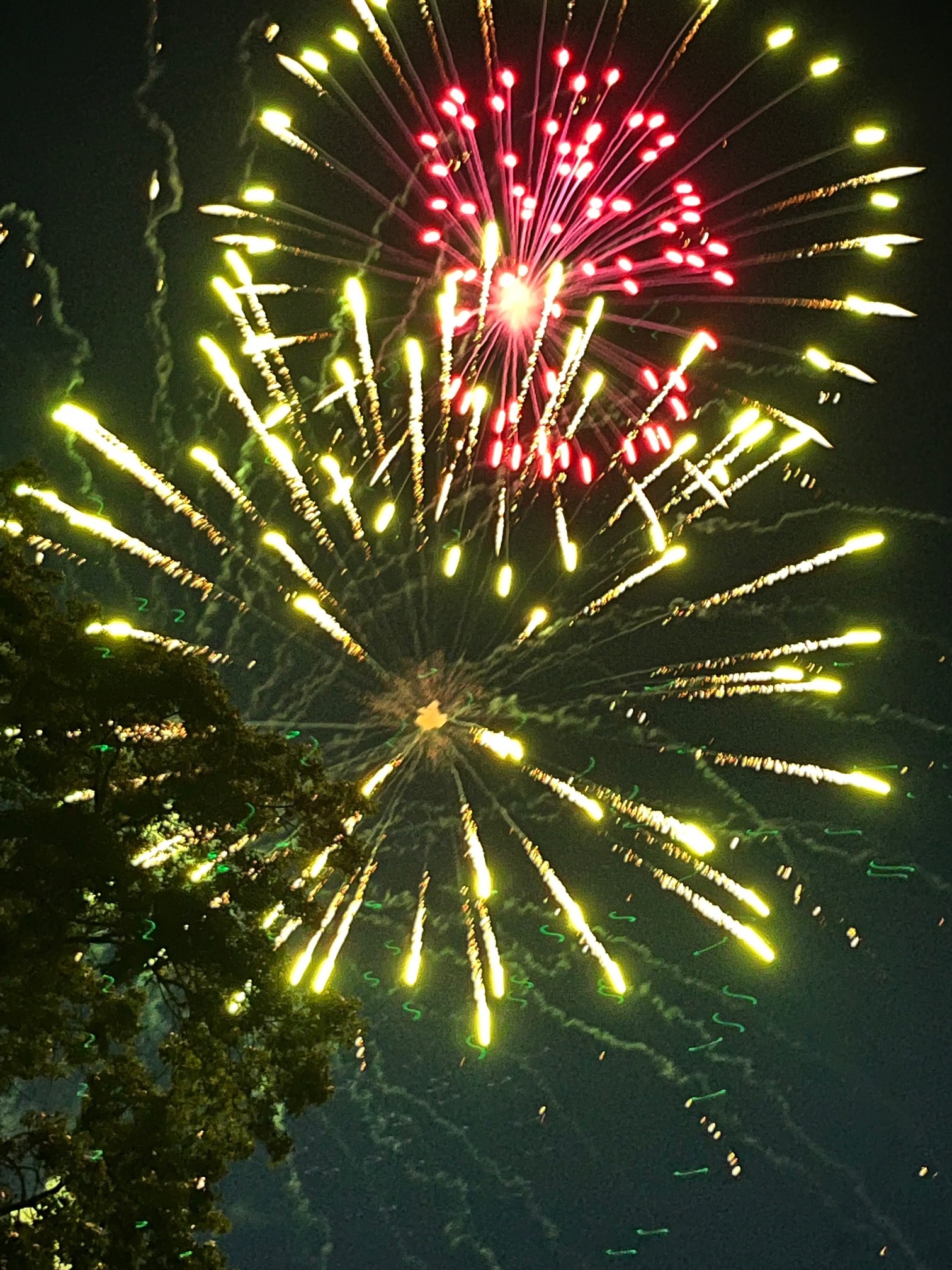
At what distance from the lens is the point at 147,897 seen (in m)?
12.7

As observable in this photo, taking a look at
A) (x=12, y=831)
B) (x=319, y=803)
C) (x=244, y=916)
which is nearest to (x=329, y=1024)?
(x=244, y=916)

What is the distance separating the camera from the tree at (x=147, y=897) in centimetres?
1181

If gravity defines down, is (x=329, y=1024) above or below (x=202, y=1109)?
above

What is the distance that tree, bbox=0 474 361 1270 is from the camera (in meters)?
11.8

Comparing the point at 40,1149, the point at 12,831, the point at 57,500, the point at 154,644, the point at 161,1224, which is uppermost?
the point at 57,500

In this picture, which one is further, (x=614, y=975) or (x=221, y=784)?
(x=614, y=975)

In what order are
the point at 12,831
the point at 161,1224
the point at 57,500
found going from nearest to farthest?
1. the point at 161,1224
2. the point at 12,831
3. the point at 57,500

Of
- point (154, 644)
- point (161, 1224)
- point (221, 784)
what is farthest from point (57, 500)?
point (161, 1224)

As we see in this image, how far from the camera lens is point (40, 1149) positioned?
1141 cm

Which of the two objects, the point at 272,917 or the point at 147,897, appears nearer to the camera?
the point at 147,897

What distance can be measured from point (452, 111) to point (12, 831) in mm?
9806

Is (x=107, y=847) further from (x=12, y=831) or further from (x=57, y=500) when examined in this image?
(x=57, y=500)

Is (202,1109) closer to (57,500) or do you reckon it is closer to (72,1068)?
(72,1068)

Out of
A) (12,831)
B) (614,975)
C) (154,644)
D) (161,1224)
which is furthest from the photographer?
(614,975)
